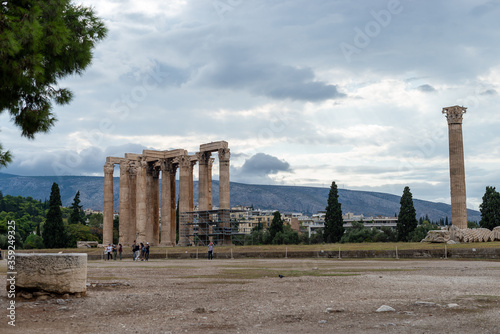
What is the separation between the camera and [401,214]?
70438 millimetres

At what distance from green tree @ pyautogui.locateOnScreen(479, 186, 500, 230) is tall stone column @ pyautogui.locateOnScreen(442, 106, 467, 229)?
29.2m

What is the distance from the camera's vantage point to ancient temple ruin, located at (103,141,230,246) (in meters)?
53.7

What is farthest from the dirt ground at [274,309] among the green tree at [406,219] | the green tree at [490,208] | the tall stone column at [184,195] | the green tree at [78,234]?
the green tree at [78,234]

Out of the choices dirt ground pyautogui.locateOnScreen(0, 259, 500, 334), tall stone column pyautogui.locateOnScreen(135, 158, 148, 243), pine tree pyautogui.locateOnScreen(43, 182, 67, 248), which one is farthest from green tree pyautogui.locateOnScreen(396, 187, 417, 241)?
dirt ground pyautogui.locateOnScreen(0, 259, 500, 334)

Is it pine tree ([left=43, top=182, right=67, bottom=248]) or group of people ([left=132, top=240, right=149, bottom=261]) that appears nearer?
group of people ([left=132, top=240, right=149, bottom=261])

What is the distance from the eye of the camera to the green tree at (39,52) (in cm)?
985

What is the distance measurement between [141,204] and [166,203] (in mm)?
3073

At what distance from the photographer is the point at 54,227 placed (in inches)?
2970

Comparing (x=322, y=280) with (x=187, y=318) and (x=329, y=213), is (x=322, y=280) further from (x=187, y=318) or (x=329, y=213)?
(x=329, y=213)

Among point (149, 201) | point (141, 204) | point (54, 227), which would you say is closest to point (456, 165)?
point (141, 204)

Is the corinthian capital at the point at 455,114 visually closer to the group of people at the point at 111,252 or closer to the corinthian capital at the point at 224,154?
the corinthian capital at the point at 224,154

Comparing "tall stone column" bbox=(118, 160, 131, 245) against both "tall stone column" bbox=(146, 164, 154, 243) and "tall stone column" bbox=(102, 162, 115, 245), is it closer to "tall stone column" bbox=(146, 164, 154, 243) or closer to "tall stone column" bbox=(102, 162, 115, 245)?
"tall stone column" bbox=(102, 162, 115, 245)

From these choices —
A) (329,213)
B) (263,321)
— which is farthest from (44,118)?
(329,213)

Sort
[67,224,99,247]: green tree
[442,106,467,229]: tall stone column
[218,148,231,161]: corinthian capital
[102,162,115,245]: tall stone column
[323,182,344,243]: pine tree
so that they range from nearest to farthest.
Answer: [442,106,467,229]: tall stone column → [218,148,231,161]: corinthian capital → [102,162,115,245]: tall stone column → [323,182,344,243]: pine tree → [67,224,99,247]: green tree
